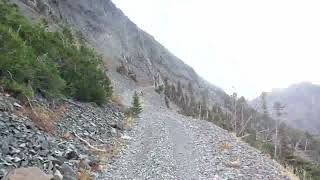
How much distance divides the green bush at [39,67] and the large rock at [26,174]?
7.66 m

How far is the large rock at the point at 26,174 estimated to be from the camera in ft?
35.9

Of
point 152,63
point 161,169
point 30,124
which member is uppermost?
point 152,63

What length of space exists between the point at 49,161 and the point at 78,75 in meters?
15.1

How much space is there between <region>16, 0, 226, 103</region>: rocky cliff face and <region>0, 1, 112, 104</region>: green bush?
93.4 metres

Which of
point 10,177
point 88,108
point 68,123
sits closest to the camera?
point 10,177

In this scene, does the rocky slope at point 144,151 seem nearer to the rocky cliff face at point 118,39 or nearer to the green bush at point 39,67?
the green bush at point 39,67

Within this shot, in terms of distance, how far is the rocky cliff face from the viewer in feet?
455

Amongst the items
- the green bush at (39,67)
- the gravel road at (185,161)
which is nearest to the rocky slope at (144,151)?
the gravel road at (185,161)

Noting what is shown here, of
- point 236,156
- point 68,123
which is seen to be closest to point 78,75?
point 68,123

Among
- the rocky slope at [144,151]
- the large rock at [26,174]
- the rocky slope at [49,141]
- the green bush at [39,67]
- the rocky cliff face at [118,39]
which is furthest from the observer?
the rocky cliff face at [118,39]

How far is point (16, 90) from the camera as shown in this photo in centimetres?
1838

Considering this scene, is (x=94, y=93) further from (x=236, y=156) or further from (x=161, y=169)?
(x=161, y=169)

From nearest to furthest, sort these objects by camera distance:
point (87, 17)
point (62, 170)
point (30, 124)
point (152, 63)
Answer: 1. point (62, 170)
2. point (30, 124)
3. point (87, 17)
4. point (152, 63)

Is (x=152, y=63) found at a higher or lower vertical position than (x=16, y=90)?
higher
